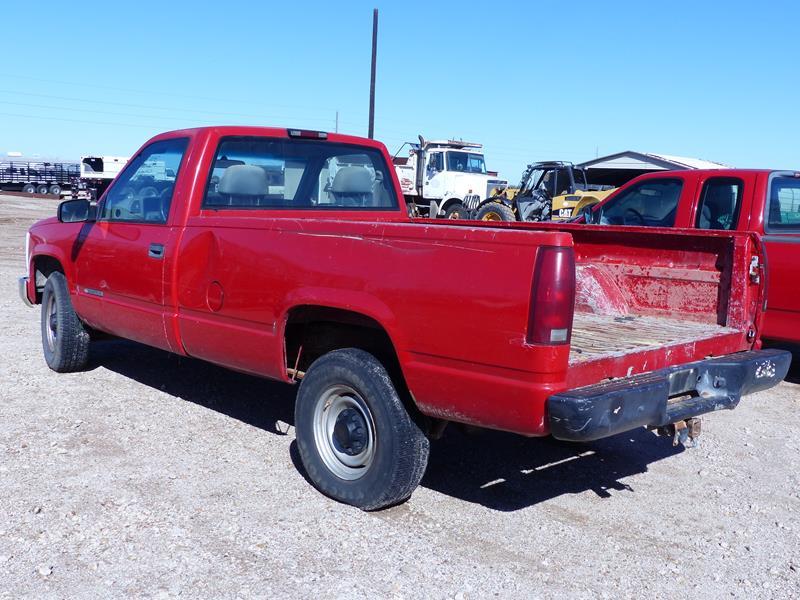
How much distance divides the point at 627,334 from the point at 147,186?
3.32 meters

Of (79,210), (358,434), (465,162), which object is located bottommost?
(358,434)

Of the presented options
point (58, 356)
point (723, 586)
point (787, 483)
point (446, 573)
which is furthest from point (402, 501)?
point (58, 356)

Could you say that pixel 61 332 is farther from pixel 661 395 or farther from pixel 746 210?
pixel 746 210

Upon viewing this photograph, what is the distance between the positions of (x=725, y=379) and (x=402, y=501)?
1.75 metres

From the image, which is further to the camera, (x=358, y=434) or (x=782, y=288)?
(x=782, y=288)

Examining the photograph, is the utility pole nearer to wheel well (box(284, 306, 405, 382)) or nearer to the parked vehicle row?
wheel well (box(284, 306, 405, 382))

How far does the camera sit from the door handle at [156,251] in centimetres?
534

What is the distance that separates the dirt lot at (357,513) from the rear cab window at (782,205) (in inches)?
72.2

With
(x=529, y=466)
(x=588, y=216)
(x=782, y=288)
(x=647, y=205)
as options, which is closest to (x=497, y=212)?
(x=588, y=216)

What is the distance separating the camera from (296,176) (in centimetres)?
591

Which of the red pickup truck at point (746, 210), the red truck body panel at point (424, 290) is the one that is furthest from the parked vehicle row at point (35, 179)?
the red truck body panel at point (424, 290)

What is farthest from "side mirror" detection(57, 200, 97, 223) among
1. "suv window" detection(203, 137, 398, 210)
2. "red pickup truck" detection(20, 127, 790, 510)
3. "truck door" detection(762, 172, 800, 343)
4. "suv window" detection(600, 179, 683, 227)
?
"suv window" detection(600, 179, 683, 227)

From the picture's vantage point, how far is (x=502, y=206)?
21906 mm

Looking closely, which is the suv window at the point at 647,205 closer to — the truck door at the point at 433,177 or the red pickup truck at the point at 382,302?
the red pickup truck at the point at 382,302
